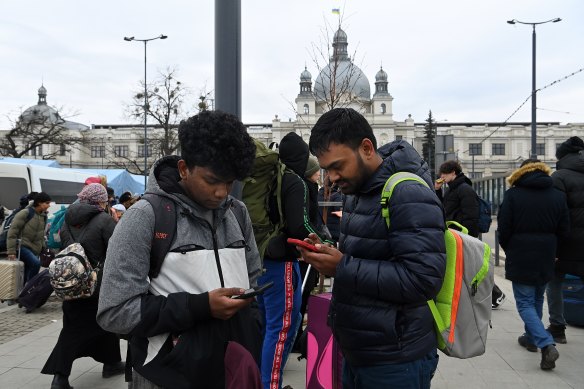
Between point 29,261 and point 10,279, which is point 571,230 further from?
point 29,261

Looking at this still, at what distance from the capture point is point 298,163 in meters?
4.02

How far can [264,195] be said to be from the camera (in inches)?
152

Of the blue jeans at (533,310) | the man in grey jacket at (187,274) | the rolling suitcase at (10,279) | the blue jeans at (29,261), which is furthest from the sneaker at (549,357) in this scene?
the blue jeans at (29,261)

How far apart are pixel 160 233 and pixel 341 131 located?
89 centimetres

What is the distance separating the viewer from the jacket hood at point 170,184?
6.50 ft

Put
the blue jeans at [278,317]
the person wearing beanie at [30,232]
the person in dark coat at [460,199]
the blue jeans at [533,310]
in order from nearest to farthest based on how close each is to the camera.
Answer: the blue jeans at [278,317] < the blue jeans at [533,310] < the person in dark coat at [460,199] < the person wearing beanie at [30,232]

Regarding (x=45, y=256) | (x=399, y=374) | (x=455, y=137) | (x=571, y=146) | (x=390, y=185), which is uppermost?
(x=455, y=137)

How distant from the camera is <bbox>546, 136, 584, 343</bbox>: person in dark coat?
17.6 ft

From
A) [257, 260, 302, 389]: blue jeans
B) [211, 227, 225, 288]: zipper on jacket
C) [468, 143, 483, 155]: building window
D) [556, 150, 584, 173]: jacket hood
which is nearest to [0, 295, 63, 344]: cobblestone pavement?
[257, 260, 302, 389]: blue jeans

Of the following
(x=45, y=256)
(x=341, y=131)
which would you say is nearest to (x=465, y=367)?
(x=341, y=131)

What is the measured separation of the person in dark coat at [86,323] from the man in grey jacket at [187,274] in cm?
304

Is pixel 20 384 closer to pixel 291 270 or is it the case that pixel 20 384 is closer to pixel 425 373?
pixel 291 270

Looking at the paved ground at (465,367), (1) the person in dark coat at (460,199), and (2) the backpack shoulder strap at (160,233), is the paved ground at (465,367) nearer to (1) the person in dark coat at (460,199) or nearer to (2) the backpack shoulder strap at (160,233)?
(1) the person in dark coat at (460,199)

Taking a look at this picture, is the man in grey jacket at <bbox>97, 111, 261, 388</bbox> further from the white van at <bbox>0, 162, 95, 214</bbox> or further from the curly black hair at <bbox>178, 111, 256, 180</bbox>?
the white van at <bbox>0, 162, 95, 214</bbox>
